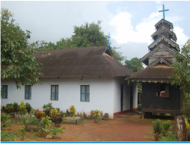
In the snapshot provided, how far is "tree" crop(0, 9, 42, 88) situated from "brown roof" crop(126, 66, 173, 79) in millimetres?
6585

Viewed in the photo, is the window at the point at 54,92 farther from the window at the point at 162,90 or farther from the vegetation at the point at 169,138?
the vegetation at the point at 169,138

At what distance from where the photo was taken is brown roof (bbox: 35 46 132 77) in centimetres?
1374

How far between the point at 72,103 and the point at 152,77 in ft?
19.4

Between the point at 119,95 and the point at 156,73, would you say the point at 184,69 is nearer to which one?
the point at 156,73

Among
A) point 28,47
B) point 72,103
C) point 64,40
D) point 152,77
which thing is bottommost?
point 72,103

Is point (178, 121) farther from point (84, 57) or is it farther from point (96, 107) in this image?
point (84, 57)

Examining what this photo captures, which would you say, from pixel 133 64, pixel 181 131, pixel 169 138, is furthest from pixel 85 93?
pixel 133 64

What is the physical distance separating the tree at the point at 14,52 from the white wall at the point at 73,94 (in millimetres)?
5103

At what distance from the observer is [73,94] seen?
14.4 m

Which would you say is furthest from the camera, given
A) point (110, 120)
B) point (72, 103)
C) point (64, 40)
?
point (64, 40)

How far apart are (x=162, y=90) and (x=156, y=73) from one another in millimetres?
1303

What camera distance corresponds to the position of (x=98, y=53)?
1605cm

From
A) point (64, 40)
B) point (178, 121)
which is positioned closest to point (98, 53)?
point (178, 121)

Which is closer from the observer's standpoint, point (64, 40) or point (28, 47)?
point (28, 47)
